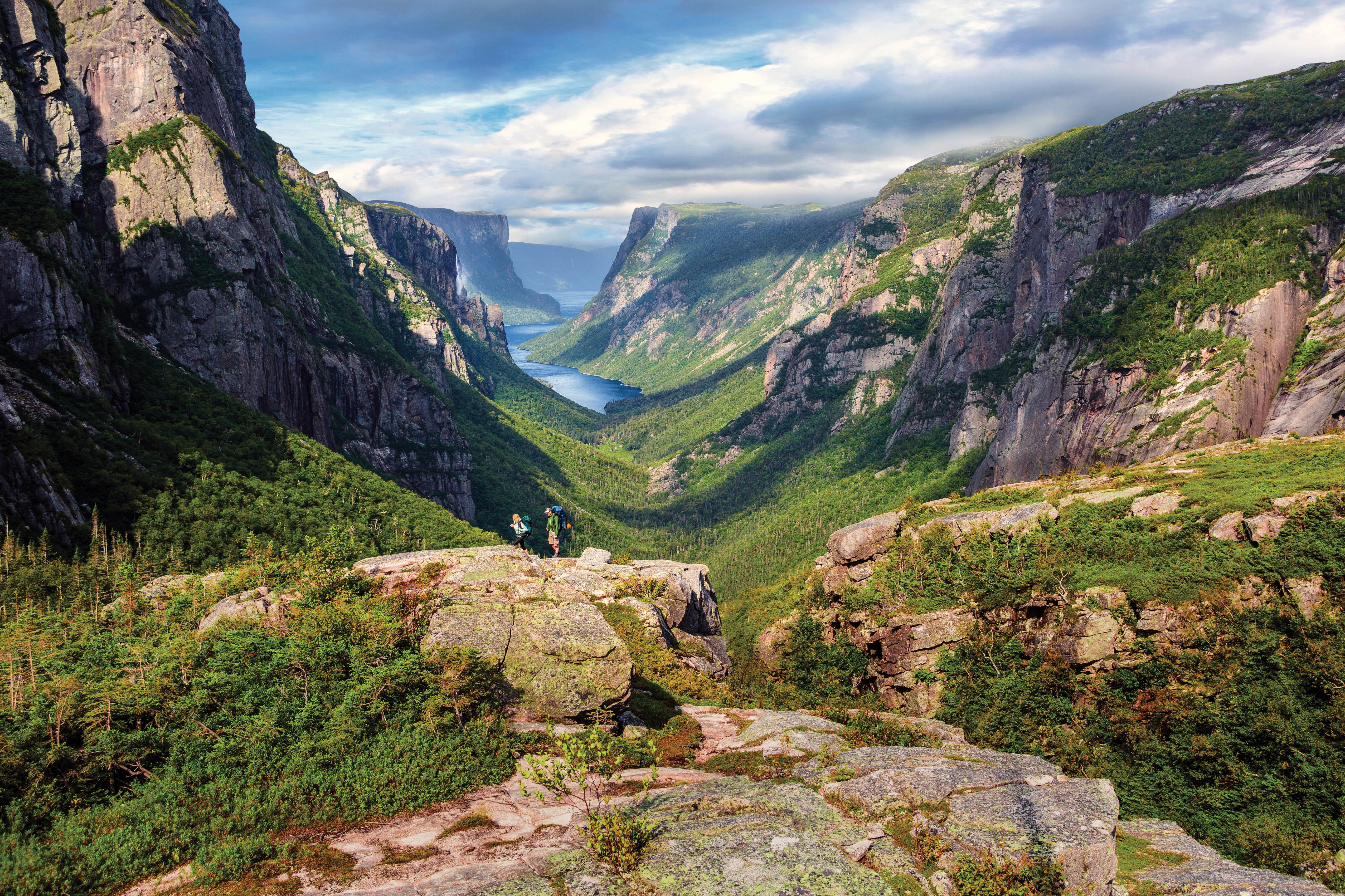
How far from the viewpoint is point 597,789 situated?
1705 cm

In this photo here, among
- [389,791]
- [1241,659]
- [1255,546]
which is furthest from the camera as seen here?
[1255,546]

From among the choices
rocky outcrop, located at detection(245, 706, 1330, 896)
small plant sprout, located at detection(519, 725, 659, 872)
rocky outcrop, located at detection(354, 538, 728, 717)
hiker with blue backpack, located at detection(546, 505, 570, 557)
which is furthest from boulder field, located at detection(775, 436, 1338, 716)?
small plant sprout, located at detection(519, 725, 659, 872)

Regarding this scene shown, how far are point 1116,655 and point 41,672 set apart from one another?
166 ft

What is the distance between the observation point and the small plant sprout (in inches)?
579

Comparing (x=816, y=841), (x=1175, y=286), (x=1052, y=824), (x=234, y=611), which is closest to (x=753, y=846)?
(x=816, y=841)

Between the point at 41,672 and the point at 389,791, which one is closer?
the point at 389,791

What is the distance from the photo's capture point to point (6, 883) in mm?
13312

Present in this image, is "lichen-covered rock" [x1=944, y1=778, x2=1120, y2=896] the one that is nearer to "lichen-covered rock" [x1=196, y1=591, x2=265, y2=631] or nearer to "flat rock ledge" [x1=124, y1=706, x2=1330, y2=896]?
"flat rock ledge" [x1=124, y1=706, x2=1330, y2=896]

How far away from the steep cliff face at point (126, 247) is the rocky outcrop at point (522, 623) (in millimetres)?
45455

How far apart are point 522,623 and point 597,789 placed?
945 centimetres

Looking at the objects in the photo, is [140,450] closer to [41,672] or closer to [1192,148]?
[41,672]

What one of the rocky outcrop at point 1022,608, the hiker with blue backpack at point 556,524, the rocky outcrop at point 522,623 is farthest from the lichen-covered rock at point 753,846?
the rocky outcrop at point 1022,608

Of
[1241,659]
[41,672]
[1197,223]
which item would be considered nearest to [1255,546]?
[1241,659]

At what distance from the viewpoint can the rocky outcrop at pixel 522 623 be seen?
23703mm
